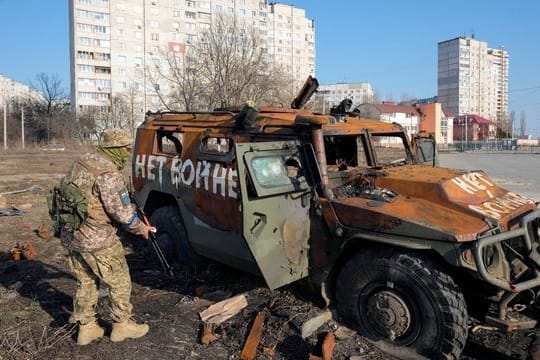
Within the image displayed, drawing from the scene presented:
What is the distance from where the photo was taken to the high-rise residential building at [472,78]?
9175 centimetres

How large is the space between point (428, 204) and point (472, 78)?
100 metres

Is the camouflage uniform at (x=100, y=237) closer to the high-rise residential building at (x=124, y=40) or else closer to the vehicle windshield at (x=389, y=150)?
the vehicle windshield at (x=389, y=150)

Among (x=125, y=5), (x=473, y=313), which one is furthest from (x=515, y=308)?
(x=125, y=5)

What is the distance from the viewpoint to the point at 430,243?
3652 millimetres

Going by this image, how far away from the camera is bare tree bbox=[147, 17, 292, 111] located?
24469 millimetres

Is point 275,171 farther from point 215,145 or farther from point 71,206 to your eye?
point 71,206

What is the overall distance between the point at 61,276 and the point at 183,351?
2688mm

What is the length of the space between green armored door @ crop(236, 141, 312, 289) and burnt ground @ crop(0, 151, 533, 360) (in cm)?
50

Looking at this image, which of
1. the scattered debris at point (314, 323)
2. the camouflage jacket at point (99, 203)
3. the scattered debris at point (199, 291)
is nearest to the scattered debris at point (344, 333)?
the scattered debris at point (314, 323)

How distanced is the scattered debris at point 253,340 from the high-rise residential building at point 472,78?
3771 inches

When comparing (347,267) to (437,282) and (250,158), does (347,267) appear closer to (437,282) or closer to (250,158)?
(437,282)

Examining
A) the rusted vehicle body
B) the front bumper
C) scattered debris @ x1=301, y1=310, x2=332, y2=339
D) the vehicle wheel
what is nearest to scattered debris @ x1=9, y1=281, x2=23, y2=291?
the vehicle wheel

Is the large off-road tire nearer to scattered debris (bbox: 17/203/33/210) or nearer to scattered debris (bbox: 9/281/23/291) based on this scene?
scattered debris (bbox: 9/281/23/291)

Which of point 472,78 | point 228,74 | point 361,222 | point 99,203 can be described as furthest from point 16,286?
point 472,78
